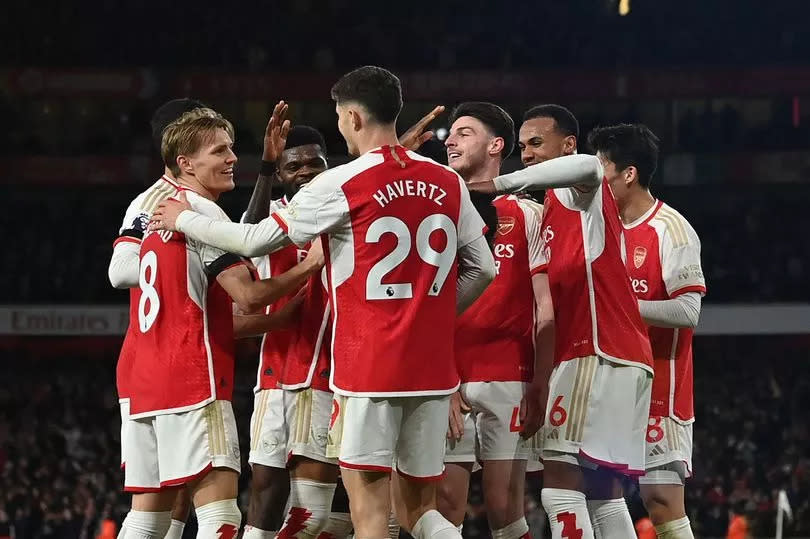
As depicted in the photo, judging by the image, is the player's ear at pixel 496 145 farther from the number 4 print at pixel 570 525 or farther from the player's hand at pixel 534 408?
the number 4 print at pixel 570 525

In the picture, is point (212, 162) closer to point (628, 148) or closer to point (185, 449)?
point (185, 449)

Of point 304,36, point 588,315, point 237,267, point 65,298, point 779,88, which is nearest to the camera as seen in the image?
point 237,267

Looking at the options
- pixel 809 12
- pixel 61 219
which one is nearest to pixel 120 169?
pixel 61 219

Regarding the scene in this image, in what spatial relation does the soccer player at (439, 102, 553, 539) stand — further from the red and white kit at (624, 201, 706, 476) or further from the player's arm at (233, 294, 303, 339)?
the player's arm at (233, 294, 303, 339)

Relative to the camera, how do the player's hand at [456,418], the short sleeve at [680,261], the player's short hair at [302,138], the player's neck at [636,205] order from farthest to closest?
1. the player's neck at [636,205]
2. the player's short hair at [302,138]
3. the short sleeve at [680,261]
4. the player's hand at [456,418]

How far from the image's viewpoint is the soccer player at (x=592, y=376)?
18.1 feet

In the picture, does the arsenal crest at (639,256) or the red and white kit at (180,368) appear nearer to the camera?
the red and white kit at (180,368)

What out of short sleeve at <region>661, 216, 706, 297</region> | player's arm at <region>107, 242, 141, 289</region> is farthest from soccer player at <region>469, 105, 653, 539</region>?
player's arm at <region>107, 242, 141, 289</region>

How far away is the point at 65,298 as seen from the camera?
849 inches

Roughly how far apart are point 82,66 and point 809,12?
15.1m

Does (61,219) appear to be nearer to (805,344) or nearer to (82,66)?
(82,66)

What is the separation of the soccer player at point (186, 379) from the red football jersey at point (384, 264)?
1.57 feet

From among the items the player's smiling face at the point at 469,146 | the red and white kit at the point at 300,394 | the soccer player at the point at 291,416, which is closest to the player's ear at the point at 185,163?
the soccer player at the point at 291,416

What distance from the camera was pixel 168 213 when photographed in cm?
495
